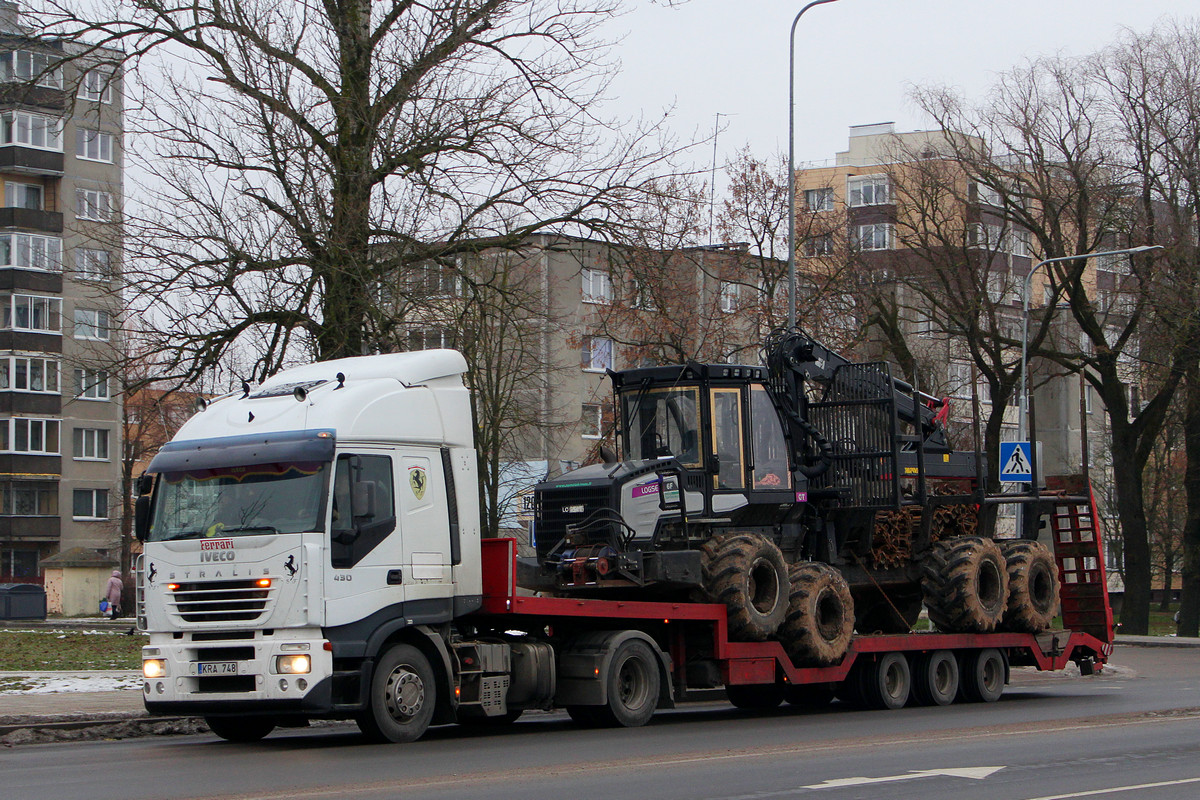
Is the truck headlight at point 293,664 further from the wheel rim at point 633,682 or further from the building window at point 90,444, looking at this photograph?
the building window at point 90,444

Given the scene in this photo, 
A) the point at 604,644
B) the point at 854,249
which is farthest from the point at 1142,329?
the point at 604,644

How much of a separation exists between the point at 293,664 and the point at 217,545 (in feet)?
4.27

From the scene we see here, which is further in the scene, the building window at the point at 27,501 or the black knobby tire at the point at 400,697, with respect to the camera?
the building window at the point at 27,501

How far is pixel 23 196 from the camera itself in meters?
65.9

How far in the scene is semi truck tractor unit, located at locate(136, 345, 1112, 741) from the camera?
13.2 m

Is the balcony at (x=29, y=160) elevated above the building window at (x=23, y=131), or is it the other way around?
the building window at (x=23, y=131)

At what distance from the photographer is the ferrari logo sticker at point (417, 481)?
1416 centimetres

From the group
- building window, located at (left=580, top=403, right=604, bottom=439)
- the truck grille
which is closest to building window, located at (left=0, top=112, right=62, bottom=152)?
building window, located at (left=580, top=403, right=604, bottom=439)

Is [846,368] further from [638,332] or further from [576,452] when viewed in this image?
[576,452]

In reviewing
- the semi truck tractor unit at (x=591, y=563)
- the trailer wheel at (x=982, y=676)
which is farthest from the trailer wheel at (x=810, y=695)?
the trailer wheel at (x=982, y=676)

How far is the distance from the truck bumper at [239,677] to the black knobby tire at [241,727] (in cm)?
109

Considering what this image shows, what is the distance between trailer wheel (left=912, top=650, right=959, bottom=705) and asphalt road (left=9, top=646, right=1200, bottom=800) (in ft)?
4.71

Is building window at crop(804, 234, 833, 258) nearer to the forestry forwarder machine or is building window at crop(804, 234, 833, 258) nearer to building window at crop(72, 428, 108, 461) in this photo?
the forestry forwarder machine

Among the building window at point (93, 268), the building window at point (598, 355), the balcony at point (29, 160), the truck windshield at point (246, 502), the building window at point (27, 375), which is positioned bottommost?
the truck windshield at point (246, 502)
